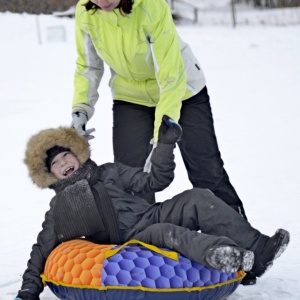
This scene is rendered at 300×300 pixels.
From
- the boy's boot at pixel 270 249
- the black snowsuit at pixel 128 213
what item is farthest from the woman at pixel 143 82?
the boy's boot at pixel 270 249

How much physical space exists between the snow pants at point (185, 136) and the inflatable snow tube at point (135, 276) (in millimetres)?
702

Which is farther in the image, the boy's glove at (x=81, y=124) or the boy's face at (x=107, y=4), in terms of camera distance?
the boy's glove at (x=81, y=124)

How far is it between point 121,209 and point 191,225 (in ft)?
1.05

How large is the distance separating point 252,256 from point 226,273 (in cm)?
22

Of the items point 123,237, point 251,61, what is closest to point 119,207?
point 123,237

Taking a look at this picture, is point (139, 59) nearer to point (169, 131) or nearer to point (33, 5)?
point (169, 131)

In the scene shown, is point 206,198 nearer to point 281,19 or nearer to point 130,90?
point 130,90

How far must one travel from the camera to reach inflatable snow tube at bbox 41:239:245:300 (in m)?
2.85

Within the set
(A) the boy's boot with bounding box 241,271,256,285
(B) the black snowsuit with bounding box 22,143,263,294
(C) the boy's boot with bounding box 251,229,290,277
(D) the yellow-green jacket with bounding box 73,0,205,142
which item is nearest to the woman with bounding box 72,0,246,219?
(D) the yellow-green jacket with bounding box 73,0,205,142

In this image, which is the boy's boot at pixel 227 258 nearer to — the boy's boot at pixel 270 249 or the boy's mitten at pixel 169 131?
the boy's boot at pixel 270 249

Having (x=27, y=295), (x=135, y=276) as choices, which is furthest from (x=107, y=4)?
(x=27, y=295)

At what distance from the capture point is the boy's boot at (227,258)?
2732mm

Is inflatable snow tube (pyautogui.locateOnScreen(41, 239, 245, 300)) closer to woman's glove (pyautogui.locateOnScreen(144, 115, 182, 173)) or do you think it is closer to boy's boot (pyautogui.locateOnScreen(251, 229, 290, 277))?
boy's boot (pyautogui.locateOnScreen(251, 229, 290, 277))

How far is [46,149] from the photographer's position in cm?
330
